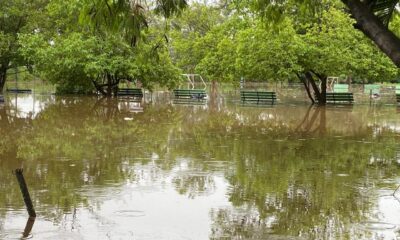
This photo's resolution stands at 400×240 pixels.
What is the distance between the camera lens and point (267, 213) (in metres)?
8.16

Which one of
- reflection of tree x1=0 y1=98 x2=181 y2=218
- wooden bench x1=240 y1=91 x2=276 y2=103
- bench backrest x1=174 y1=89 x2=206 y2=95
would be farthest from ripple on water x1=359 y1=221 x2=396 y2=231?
bench backrest x1=174 y1=89 x2=206 y2=95

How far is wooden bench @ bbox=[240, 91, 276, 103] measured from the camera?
34125mm

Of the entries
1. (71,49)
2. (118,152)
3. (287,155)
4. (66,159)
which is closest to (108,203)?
(66,159)

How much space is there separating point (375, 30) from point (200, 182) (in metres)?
5.94

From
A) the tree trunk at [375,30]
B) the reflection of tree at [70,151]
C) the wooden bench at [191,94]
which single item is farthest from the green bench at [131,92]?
the tree trunk at [375,30]

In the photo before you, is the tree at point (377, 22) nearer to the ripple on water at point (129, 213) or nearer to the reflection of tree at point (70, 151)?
the ripple on water at point (129, 213)

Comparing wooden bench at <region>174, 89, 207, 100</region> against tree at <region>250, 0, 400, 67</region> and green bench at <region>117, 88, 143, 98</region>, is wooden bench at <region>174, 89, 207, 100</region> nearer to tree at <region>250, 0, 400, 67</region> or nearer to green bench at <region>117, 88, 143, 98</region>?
green bench at <region>117, 88, 143, 98</region>

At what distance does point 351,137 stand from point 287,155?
471 centimetres

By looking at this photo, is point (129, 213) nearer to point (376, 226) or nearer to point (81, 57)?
point (376, 226)

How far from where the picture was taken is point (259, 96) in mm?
35094

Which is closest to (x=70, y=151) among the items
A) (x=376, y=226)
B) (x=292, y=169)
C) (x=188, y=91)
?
(x=292, y=169)

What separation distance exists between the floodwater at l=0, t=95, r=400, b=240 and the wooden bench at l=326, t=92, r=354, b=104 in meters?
14.6

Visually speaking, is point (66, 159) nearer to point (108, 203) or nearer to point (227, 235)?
point (108, 203)

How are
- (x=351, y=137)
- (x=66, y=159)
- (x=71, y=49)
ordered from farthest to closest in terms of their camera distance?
1. (x=71, y=49)
2. (x=351, y=137)
3. (x=66, y=159)
